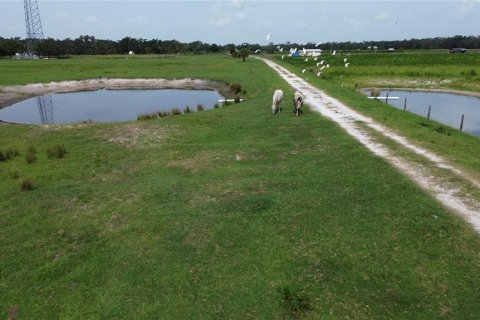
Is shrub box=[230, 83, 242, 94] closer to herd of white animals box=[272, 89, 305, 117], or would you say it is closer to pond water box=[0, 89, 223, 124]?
pond water box=[0, 89, 223, 124]

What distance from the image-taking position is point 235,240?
385 inches

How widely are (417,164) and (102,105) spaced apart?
33427mm

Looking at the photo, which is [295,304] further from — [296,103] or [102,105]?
[102,105]

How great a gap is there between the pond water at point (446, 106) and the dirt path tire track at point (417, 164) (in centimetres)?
1030

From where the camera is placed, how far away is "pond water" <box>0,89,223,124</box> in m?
33.2

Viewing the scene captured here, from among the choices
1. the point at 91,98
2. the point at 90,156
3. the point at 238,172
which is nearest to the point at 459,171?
the point at 238,172

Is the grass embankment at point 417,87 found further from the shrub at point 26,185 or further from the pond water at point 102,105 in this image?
the shrub at point 26,185

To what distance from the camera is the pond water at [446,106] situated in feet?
96.2

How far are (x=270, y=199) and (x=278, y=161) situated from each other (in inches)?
149

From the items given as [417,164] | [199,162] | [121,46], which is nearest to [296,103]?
[199,162]

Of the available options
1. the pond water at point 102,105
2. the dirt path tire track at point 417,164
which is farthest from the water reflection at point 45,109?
the dirt path tire track at point 417,164

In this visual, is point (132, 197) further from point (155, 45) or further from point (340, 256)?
point (155, 45)

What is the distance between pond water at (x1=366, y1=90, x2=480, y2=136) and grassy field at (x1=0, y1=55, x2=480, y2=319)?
1764 cm

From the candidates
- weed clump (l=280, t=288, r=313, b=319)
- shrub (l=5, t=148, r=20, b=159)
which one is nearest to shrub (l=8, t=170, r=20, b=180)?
shrub (l=5, t=148, r=20, b=159)
